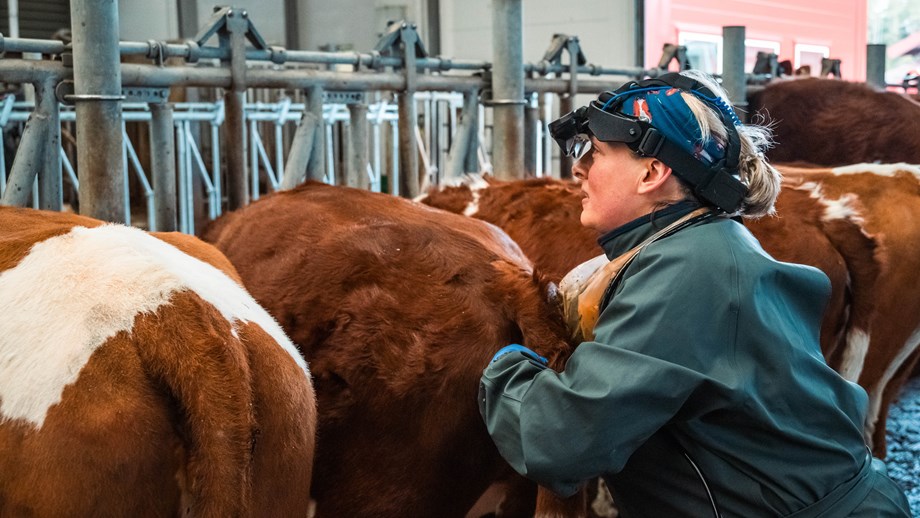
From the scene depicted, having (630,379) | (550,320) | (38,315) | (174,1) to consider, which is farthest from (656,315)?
(174,1)

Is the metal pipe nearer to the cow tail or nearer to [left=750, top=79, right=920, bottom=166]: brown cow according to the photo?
the cow tail

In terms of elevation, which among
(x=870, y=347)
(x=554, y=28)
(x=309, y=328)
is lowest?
(x=870, y=347)

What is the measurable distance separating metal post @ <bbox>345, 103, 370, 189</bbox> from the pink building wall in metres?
8.14

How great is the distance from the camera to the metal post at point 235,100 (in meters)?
3.98

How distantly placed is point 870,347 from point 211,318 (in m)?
2.93

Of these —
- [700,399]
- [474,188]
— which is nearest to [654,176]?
[700,399]

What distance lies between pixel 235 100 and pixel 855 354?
2.68m

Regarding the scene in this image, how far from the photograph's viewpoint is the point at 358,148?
15.6 ft

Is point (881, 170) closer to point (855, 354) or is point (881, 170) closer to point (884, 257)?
point (884, 257)

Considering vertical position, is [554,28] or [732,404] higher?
[554,28]

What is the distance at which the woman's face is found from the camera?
80.4 inches

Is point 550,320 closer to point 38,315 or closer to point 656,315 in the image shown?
point 656,315

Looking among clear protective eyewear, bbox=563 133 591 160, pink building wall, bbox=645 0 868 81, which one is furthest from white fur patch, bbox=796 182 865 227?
pink building wall, bbox=645 0 868 81

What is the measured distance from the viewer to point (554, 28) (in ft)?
43.3
